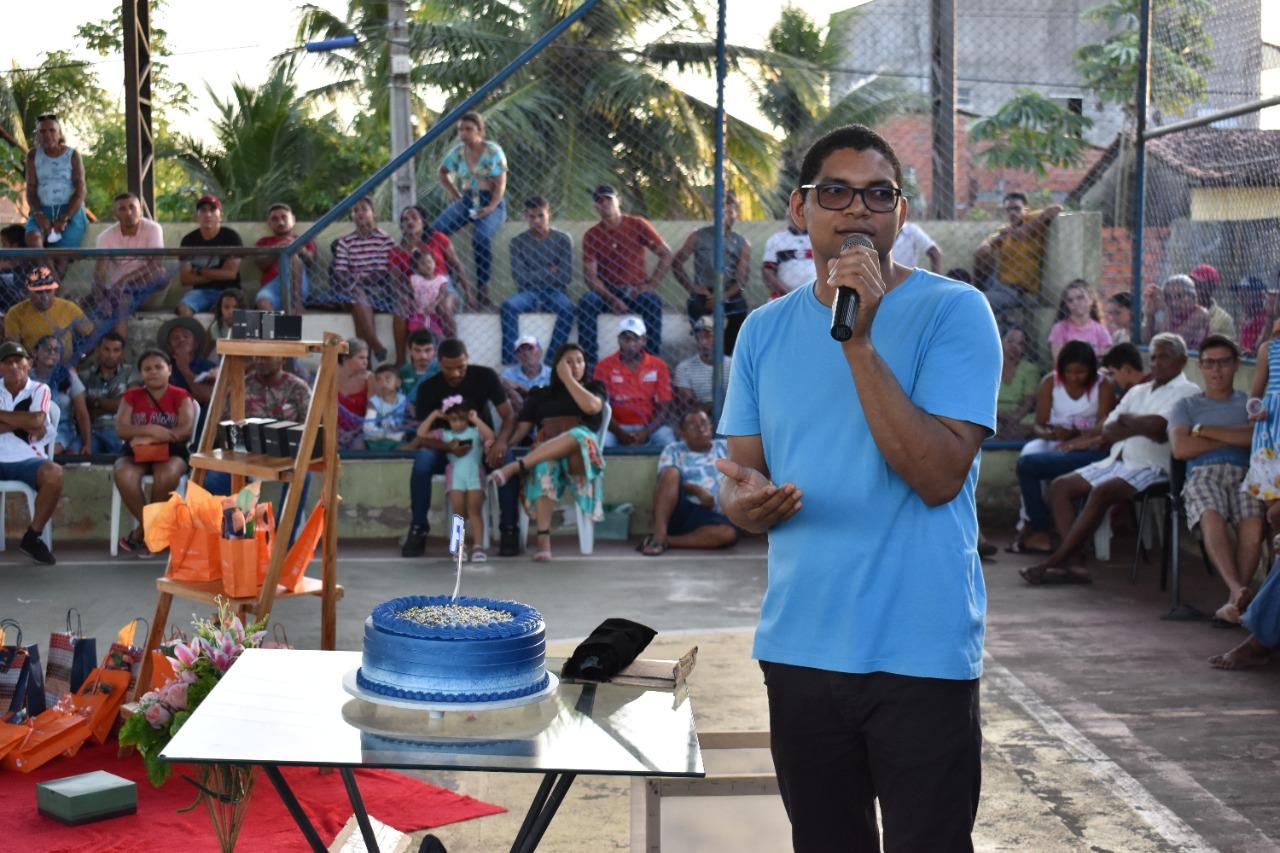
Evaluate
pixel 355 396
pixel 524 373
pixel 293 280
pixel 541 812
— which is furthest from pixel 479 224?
pixel 541 812

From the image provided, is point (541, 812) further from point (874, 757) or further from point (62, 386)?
point (62, 386)

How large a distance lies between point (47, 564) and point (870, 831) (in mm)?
7169

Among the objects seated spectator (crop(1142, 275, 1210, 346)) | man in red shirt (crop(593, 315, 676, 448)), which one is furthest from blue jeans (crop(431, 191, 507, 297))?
seated spectator (crop(1142, 275, 1210, 346))

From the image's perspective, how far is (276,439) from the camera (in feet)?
16.3

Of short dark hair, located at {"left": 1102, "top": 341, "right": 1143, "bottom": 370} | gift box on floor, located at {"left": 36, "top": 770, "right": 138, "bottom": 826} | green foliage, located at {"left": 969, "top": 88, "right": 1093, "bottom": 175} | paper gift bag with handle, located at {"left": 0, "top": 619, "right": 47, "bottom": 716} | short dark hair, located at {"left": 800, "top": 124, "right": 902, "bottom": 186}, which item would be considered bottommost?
gift box on floor, located at {"left": 36, "top": 770, "right": 138, "bottom": 826}

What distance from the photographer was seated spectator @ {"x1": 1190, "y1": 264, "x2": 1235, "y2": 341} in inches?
349

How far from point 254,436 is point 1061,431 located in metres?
5.50

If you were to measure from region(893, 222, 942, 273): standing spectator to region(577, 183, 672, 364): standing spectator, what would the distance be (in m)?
1.62

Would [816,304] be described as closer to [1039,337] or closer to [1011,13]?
[1039,337]

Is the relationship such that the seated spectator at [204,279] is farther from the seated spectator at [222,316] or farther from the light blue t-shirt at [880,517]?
the light blue t-shirt at [880,517]

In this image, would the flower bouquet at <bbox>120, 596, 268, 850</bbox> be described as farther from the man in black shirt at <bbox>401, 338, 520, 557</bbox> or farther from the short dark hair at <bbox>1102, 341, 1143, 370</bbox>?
the short dark hair at <bbox>1102, 341, 1143, 370</bbox>

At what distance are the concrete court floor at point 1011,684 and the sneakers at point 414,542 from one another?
0.60 ft

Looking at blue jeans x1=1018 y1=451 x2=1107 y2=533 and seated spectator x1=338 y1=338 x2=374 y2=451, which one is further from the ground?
seated spectator x1=338 y1=338 x2=374 y2=451

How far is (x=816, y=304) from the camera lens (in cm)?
239
